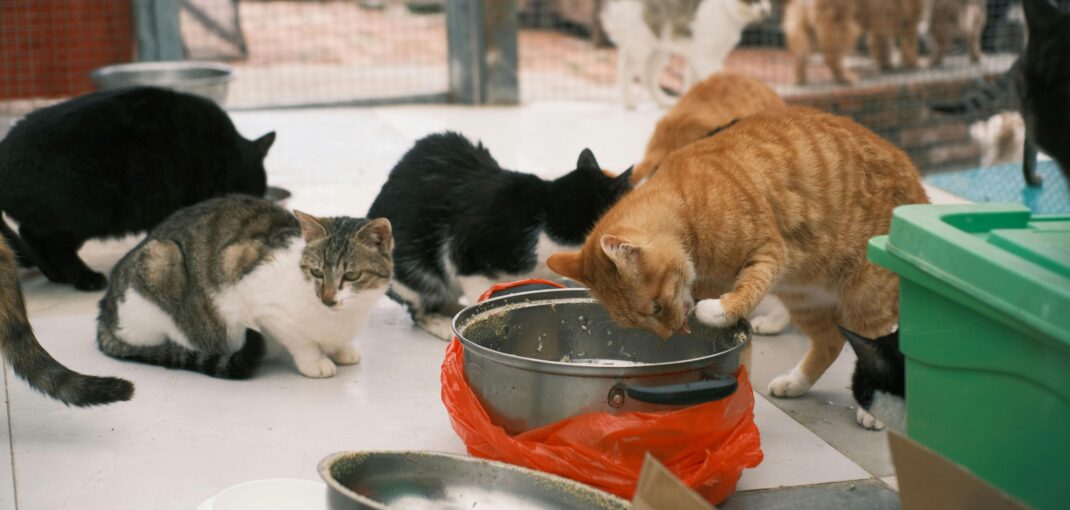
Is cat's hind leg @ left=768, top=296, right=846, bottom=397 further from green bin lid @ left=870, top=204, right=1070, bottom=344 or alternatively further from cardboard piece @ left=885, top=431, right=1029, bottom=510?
cardboard piece @ left=885, top=431, right=1029, bottom=510

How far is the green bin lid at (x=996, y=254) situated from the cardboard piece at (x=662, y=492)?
2.08 feet

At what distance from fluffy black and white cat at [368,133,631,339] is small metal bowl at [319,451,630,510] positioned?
3.50 feet

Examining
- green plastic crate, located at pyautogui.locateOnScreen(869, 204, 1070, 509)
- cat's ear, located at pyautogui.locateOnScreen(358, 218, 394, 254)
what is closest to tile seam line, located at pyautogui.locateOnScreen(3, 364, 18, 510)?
cat's ear, located at pyautogui.locateOnScreen(358, 218, 394, 254)

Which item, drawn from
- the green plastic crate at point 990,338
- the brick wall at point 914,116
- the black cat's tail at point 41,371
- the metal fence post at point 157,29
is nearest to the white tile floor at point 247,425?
the black cat's tail at point 41,371

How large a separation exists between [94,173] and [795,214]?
244 centimetres

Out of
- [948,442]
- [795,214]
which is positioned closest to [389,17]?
[795,214]

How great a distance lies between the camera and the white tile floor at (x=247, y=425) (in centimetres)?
247

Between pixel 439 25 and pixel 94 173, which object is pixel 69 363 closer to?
pixel 94 173

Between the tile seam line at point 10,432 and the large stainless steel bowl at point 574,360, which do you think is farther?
the tile seam line at point 10,432

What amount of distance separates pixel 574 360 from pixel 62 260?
2078 millimetres

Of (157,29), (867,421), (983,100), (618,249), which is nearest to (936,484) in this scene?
(618,249)

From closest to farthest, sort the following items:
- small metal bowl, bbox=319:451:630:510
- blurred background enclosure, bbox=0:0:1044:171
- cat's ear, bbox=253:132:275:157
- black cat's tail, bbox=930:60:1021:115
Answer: small metal bowl, bbox=319:451:630:510 < cat's ear, bbox=253:132:275:157 < black cat's tail, bbox=930:60:1021:115 < blurred background enclosure, bbox=0:0:1044:171

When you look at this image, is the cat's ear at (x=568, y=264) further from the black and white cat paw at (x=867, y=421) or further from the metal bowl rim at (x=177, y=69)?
the metal bowl rim at (x=177, y=69)

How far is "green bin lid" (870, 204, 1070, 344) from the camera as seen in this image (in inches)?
68.2
